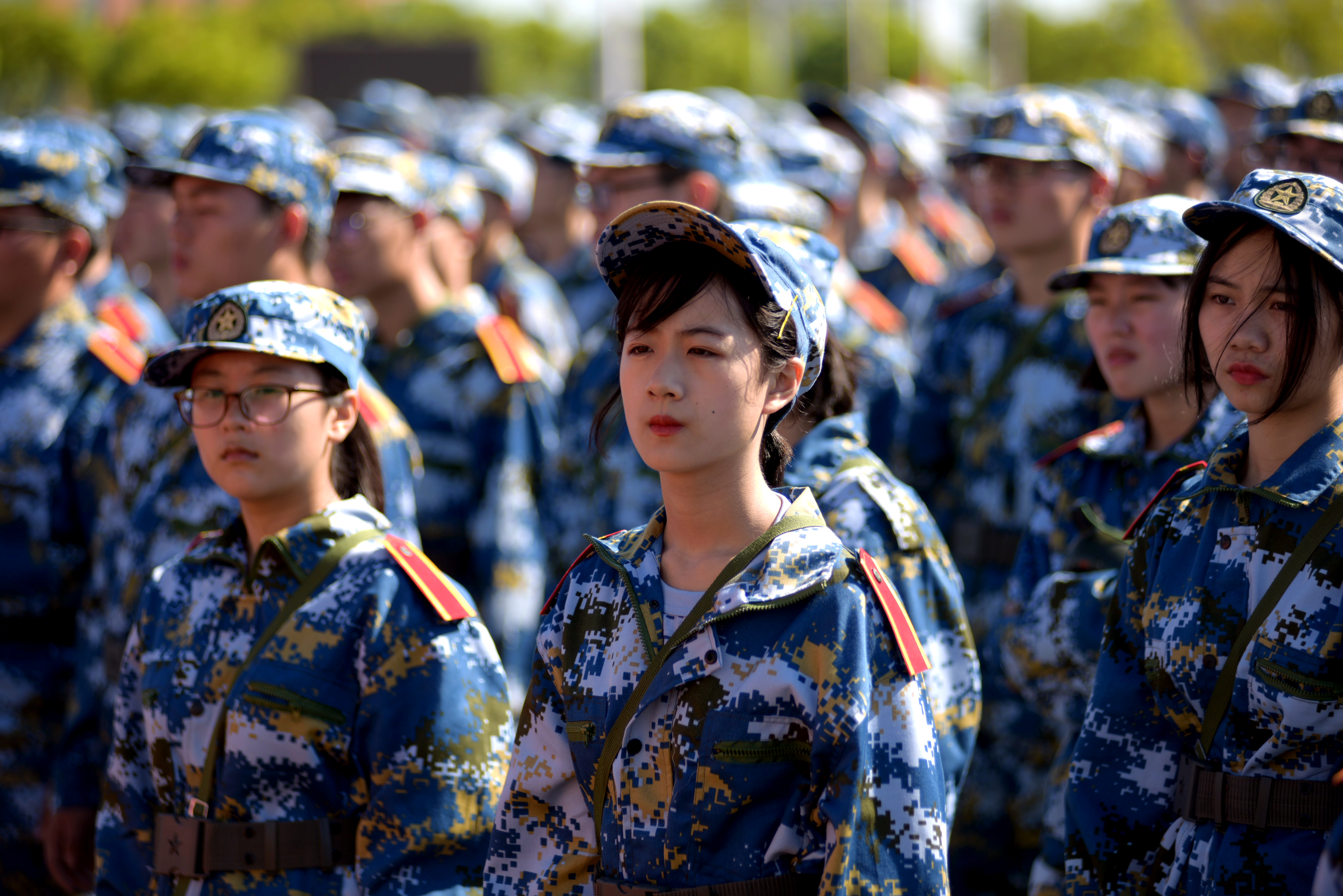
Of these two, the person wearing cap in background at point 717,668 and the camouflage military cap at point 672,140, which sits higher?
the camouflage military cap at point 672,140

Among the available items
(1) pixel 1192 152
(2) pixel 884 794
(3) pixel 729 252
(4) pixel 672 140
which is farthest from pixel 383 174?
(1) pixel 1192 152

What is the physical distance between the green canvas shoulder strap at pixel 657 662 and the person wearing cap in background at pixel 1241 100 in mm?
8194

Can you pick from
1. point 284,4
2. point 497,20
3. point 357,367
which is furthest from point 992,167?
point 497,20

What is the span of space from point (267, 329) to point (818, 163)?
6.57m

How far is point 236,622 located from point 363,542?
35cm

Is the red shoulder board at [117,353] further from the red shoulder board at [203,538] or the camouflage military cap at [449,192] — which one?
the red shoulder board at [203,538]

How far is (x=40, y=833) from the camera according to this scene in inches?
206

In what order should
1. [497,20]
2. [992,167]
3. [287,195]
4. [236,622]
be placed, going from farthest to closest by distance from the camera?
[497,20], [992,167], [287,195], [236,622]

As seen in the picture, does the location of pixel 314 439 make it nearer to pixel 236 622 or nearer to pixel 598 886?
pixel 236 622

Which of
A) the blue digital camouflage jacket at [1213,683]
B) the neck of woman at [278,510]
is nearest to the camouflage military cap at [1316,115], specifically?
the blue digital camouflage jacket at [1213,683]

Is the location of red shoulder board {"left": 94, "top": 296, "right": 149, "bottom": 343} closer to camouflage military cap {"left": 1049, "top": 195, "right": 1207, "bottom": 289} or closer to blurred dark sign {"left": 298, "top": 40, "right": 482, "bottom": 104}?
camouflage military cap {"left": 1049, "top": 195, "right": 1207, "bottom": 289}

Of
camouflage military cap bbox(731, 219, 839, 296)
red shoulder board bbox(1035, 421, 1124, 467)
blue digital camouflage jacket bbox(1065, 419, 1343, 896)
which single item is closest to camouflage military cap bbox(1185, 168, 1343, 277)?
blue digital camouflage jacket bbox(1065, 419, 1343, 896)

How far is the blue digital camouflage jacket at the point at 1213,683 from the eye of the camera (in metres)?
2.81

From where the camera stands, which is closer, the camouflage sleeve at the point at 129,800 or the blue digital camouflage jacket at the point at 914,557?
the camouflage sleeve at the point at 129,800
